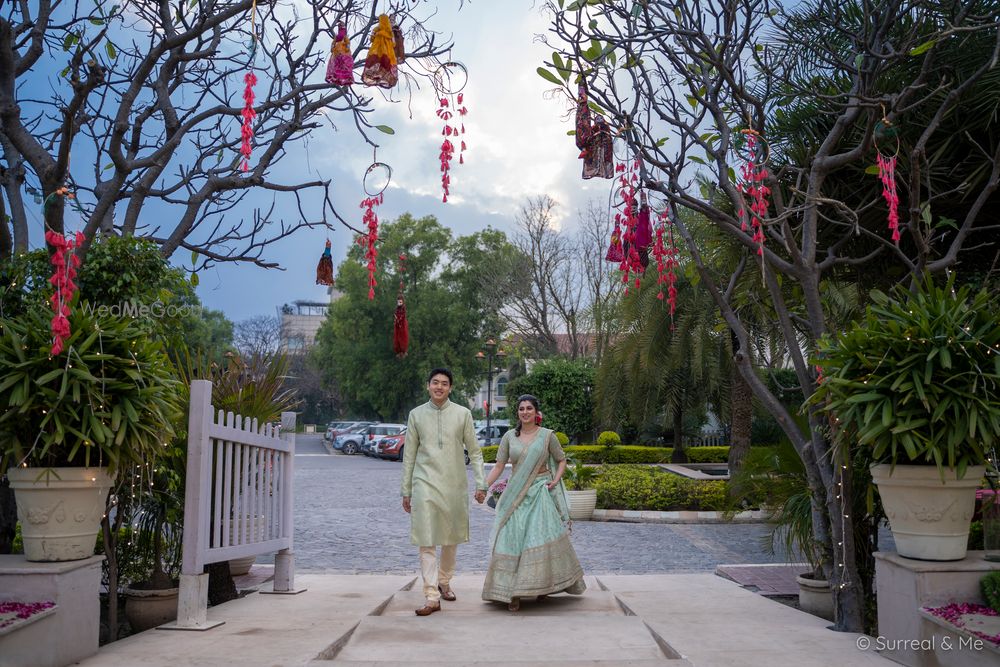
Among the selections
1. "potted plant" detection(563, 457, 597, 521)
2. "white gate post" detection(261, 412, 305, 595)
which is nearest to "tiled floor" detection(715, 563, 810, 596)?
"white gate post" detection(261, 412, 305, 595)

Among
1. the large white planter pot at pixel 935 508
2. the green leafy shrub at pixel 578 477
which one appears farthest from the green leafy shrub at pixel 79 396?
the green leafy shrub at pixel 578 477

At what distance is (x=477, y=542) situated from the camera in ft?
38.1

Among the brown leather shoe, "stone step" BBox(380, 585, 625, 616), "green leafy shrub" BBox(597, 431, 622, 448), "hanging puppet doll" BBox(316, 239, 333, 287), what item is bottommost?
"stone step" BBox(380, 585, 625, 616)

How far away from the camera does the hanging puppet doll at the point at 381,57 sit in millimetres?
4973

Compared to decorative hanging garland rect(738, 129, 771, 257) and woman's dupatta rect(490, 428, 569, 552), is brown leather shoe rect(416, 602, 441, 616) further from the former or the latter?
decorative hanging garland rect(738, 129, 771, 257)

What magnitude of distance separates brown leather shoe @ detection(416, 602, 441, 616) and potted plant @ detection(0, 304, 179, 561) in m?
2.15

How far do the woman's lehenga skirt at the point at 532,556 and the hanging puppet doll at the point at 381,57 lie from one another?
3.21 meters

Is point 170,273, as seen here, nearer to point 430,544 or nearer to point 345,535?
point 430,544

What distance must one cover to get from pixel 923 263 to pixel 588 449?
1849cm

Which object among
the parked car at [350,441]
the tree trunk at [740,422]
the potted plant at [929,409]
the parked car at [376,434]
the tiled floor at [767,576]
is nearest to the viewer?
the potted plant at [929,409]

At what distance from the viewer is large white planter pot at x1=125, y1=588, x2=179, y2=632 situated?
5.92 meters

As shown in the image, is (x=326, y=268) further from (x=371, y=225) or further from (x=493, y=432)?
(x=493, y=432)

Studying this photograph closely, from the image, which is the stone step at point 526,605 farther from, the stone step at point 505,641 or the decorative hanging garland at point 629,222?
the decorative hanging garland at point 629,222

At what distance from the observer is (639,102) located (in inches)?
264
